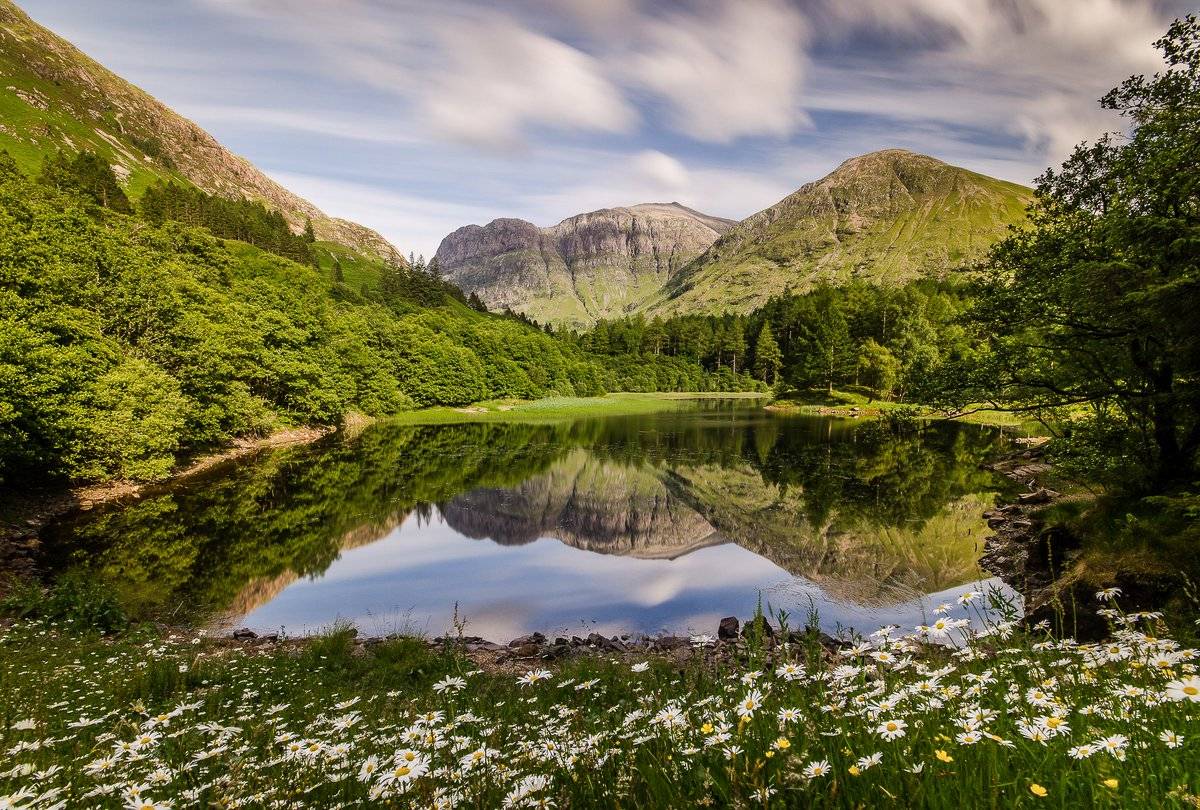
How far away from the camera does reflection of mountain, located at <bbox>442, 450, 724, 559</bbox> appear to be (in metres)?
26.6

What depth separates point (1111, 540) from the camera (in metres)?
14.0

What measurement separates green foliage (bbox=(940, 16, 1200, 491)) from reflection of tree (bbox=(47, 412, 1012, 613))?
23.4 feet

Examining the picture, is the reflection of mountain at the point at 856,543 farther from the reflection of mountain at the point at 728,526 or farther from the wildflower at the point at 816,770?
the wildflower at the point at 816,770

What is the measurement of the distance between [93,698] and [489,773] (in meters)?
9.87

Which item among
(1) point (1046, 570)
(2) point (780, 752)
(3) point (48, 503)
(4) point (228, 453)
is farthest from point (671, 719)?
(4) point (228, 453)

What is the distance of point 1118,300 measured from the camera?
1091 centimetres

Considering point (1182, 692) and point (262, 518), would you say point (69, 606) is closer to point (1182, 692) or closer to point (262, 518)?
point (262, 518)

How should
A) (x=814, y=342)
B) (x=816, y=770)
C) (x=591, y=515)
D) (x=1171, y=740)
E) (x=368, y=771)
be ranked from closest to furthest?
(x=1171, y=740) < (x=816, y=770) < (x=368, y=771) < (x=591, y=515) < (x=814, y=342)

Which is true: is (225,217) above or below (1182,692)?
above

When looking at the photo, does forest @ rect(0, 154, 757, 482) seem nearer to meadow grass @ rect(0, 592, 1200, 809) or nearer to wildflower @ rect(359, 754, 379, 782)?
meadow grass @ rect(0, 592, 1200, 809)

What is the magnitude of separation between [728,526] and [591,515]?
825 cm

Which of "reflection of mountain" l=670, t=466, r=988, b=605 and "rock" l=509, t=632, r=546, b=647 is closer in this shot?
"rock" l=509, t=632, r=546, b=647

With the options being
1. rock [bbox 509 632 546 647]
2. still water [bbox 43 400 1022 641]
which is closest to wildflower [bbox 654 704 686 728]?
rock [bbox 509 632 546 647]

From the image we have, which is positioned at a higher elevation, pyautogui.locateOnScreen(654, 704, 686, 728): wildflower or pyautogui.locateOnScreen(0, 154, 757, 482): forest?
pyautogui.locateOnScreen(0, 154, 757, 482): forest
